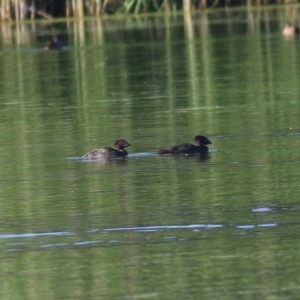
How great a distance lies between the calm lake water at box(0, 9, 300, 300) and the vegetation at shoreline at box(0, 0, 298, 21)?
72.8 feet

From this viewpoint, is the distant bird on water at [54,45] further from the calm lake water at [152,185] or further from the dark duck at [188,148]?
the dark duck at [188,148]

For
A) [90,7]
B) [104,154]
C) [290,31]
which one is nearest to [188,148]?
[104,154]

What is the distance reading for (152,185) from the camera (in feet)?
49.2

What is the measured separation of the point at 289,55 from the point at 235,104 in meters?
10.4

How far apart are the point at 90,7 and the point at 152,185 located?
39.9 metres

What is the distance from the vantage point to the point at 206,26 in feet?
152

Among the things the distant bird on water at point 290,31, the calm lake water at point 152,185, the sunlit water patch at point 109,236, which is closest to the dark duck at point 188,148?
the calm lake water at point 152,185

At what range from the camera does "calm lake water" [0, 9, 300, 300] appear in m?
10.9

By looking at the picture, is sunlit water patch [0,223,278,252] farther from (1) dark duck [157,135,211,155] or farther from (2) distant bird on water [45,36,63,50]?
(2) distant bird on water [45,36,63,50]

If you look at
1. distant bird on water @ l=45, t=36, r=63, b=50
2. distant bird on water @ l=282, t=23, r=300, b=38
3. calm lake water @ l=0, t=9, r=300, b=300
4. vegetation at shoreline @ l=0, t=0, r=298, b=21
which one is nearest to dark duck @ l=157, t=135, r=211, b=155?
calm lake water @ l=0, t=9, r=300, b=300

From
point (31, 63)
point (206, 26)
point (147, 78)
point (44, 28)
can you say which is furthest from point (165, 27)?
point (147, 78)

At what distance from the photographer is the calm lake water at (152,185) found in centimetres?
1088

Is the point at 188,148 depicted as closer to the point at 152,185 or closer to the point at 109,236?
the point at 152,185

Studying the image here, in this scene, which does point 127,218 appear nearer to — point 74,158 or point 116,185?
point 116,185
